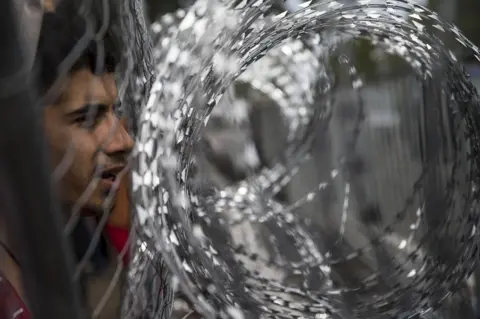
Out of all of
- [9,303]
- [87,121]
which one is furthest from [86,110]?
[9,303]

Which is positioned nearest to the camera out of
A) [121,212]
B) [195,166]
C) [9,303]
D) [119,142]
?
[9,303]

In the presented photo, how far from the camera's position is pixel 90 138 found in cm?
50

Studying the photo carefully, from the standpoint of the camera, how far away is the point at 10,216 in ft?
0.95

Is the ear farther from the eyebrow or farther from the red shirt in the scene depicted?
the red shirt

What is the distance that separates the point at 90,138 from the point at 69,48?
8cm

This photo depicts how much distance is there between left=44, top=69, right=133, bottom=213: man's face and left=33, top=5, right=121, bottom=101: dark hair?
2 cm

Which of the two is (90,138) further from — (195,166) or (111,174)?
(195,166)

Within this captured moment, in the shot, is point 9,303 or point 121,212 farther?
point 121,212

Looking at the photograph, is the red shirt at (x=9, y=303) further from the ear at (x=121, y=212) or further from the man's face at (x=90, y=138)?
the ear at (x=121, y=212)

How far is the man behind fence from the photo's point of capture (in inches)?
16.2

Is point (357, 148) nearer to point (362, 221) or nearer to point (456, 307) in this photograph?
point (362, 221)

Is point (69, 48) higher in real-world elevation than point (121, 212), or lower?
higher

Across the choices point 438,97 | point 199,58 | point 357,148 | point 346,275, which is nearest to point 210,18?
point 199,58

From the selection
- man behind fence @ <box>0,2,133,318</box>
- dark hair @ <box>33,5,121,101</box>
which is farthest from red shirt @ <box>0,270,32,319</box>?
dark hair @ <box>33,5,121,101</box>
